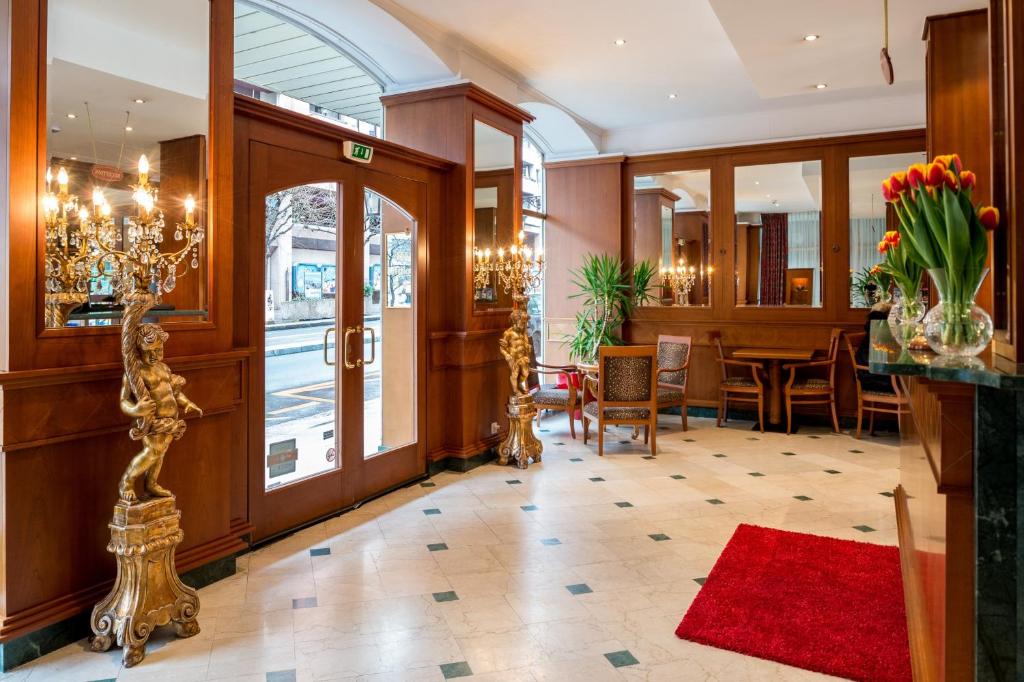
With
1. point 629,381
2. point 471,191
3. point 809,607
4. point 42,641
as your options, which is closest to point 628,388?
point 629,381

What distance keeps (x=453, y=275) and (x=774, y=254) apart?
13.9 feet

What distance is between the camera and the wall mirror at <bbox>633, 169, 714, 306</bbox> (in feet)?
27.9

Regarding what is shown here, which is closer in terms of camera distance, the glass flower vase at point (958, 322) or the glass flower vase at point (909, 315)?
the glass flower vase at point (958, 322)

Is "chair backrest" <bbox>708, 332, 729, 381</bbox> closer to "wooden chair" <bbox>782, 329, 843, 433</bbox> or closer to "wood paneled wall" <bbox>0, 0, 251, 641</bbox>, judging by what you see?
"wooden chair" <bbox>782, 329, 843, 433</bbox>

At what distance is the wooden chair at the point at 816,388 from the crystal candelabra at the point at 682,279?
1.59 meters

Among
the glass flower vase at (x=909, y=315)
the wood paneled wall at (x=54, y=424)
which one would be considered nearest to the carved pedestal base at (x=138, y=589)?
the wood paneled wall at (x=54, y=424)

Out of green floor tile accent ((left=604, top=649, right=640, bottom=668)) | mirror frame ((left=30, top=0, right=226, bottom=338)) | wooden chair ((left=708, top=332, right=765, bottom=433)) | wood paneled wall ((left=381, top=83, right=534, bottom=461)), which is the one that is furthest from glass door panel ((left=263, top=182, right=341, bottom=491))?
wooden chair ((left=708, top=332, right=765, bottom=433))

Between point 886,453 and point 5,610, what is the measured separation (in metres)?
6.64

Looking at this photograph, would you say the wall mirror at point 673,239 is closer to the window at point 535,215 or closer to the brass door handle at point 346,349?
the window at point 535,215

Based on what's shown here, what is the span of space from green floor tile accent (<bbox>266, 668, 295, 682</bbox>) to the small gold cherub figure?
3.01ft

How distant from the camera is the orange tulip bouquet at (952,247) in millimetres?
2123

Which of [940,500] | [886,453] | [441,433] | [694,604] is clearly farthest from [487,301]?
[940,500]

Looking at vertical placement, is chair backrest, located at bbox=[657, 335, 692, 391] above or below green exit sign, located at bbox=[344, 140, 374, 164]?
below

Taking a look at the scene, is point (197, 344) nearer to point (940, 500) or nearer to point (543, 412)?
point (940, 500)
